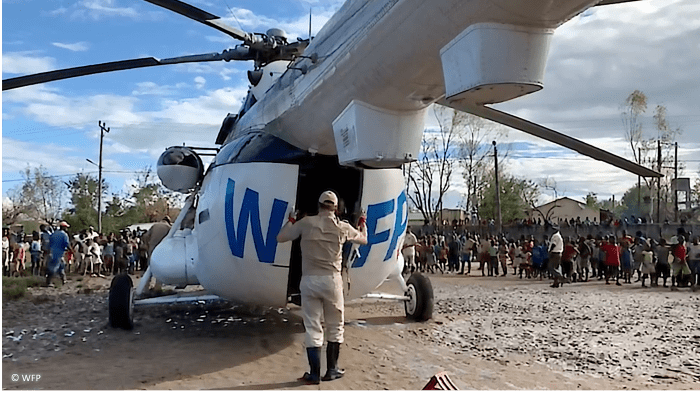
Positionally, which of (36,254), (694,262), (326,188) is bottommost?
(36,254)

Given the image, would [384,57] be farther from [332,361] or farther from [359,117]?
[332,361]

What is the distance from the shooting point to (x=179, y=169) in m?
8.78

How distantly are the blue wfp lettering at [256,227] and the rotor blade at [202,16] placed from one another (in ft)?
7.51

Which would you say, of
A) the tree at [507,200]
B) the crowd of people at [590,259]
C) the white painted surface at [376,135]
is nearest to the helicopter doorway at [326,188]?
the white painted surface at [376,135]

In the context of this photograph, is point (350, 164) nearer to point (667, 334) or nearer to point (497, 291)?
point (667, 334)

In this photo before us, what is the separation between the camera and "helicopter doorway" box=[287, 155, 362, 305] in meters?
6.20

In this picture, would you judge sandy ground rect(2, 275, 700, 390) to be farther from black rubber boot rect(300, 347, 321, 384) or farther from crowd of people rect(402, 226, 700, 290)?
crowd of people rect(402, 226, 700, 290)

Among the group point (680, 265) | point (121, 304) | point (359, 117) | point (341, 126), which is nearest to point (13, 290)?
point (121, 304)

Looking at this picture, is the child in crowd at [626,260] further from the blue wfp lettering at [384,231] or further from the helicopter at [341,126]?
the blue wfp lettering at [384,231]

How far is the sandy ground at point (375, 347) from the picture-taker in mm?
5570

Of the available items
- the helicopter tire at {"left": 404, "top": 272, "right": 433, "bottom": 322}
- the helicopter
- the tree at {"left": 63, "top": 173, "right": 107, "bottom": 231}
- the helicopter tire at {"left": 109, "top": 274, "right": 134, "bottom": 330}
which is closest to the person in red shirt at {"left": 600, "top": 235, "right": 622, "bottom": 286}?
the helicopter tire at {"left": 404, "top": 272, "right": 433, "bottom": 322}
